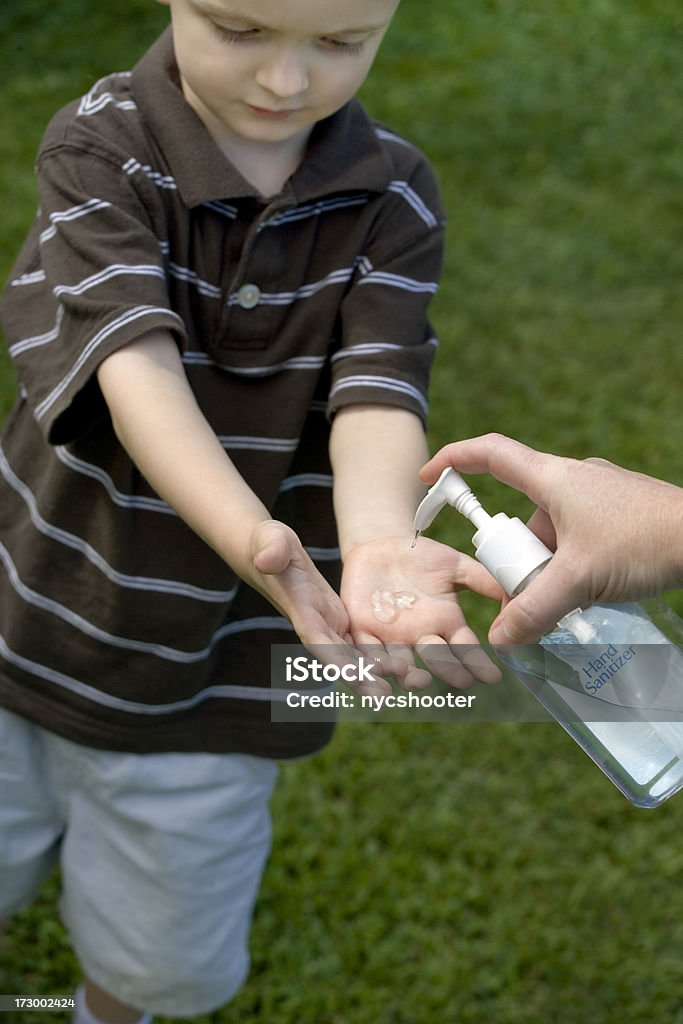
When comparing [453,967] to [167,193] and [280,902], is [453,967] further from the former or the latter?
[167,193]

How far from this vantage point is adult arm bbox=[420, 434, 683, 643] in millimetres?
972

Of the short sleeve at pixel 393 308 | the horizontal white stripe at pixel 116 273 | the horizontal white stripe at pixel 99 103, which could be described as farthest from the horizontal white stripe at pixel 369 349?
the horizontal white stripe at pixel 99 103

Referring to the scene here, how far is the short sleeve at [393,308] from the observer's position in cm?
131

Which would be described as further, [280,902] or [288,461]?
[280,902]

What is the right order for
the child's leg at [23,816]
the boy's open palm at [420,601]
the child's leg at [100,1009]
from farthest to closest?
the child's leg at [100,1009] → the child's leg at [23,816] → the boy's open palm at [420,601]

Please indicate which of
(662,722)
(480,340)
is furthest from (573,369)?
(662,722)

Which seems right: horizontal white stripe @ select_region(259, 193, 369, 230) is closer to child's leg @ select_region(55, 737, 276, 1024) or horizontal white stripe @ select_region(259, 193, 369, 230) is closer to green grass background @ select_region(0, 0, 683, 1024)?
green grass background @ select_region(0, 0, 683, 1024)

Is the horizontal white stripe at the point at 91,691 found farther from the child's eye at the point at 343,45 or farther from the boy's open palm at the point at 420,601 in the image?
the child's eye at the point at 343,45

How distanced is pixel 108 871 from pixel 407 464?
2.22 feet

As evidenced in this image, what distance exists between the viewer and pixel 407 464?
1304 millimetres

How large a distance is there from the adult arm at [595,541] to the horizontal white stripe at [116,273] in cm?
41

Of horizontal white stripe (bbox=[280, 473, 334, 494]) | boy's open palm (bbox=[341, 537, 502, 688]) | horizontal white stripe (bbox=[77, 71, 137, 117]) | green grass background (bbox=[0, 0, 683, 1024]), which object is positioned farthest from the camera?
green grass background (bbox=[0, 0, 683, 1024])

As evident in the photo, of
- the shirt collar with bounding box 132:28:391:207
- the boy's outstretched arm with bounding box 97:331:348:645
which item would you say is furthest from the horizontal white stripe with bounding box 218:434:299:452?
the shirt collar with bounding box 132:28:391:207

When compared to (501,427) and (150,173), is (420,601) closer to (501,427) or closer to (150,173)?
(150,173)
